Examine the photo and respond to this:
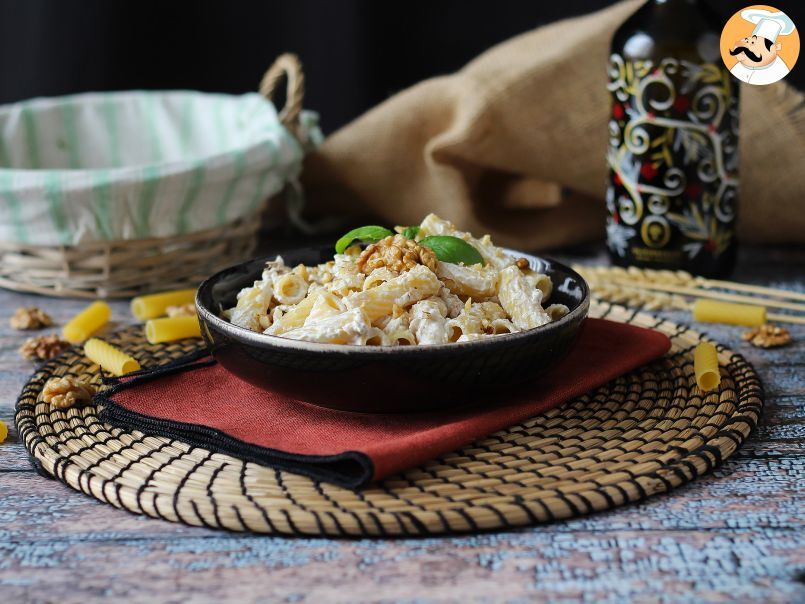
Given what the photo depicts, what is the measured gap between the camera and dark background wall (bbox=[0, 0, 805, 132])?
294cm

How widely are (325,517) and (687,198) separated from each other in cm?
121

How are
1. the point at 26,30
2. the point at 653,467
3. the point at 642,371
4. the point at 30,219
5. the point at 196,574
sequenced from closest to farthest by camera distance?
the point at 196,574, the point at 653,467, the point at 642,371, the point at 30,219, the point at 26,30

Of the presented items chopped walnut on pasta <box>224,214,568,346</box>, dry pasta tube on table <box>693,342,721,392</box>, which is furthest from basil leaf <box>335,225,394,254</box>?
dry pasta tube on table <box>693,342,721,392</box>

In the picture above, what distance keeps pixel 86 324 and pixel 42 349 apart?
11cm

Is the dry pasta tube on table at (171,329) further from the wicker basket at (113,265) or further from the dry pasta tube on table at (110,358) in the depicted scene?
the wicker basket at (113,265)

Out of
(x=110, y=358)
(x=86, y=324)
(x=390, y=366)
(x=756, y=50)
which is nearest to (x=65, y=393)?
(x=110, y=358)

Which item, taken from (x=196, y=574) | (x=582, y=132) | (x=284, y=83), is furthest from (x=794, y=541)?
(x=284, y=83)

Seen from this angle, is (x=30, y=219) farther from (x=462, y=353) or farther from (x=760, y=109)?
(x=760, y=109)

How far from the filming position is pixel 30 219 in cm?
190

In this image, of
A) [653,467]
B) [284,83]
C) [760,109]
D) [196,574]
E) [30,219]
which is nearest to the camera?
[196,574]

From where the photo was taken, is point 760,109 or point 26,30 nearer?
point 760,109

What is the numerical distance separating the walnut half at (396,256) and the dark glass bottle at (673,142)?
0.80m

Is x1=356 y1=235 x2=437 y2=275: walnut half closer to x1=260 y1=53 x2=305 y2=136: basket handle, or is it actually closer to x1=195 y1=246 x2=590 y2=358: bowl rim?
x1=195 y1=246 x2=590 y2=358: bowl rim

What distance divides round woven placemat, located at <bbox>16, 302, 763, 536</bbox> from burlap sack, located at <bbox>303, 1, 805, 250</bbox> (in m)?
0.96
